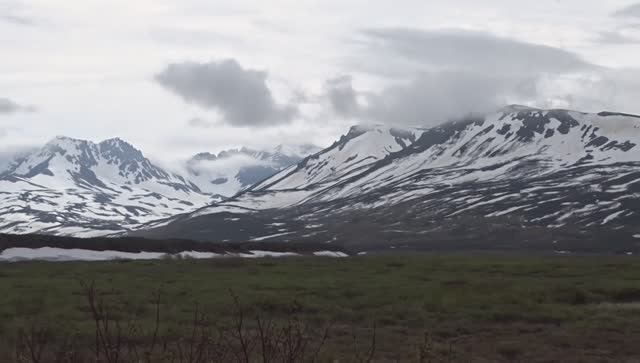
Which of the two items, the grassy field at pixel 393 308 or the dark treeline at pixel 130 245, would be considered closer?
the grassy field at pixel 393 308

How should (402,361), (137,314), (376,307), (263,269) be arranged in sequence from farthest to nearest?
1. (263,269)
2. (376,307)
3. (137,314)
4. (402,361)

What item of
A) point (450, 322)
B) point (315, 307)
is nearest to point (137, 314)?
point (315, 307)

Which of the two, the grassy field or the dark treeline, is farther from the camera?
the dark treeline

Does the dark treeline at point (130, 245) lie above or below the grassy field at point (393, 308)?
above

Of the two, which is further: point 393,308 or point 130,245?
point 130,245

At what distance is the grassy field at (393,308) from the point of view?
101 feet

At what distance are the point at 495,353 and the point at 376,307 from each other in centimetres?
1618

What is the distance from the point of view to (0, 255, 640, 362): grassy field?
3081 cm

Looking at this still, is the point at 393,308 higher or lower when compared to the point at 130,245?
lower

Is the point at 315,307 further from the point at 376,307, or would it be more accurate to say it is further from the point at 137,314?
the point at 137,314

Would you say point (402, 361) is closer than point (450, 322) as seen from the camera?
Yes

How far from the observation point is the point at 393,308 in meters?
44.1

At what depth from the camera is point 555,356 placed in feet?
95.5

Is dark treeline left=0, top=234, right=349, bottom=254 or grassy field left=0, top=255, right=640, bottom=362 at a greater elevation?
dark treeline left=0, top=234, right=349, bottom=254
